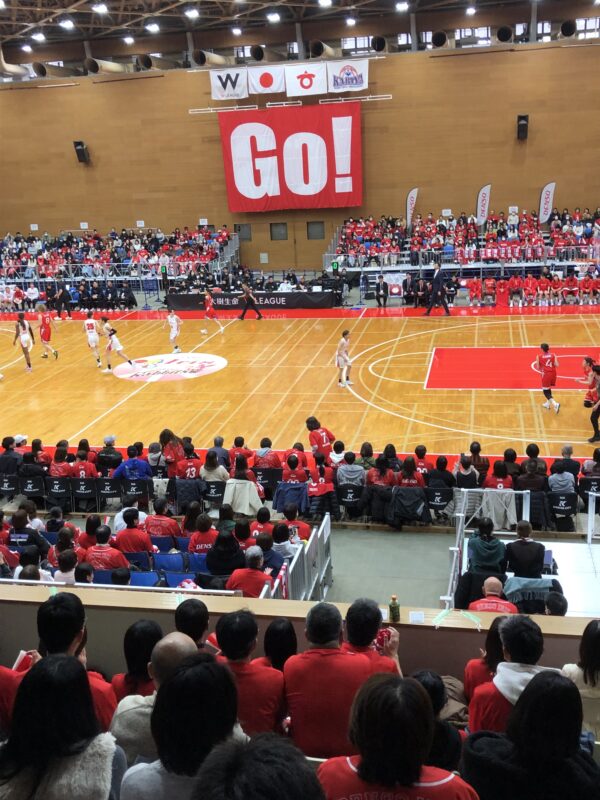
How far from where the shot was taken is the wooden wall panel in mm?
37094

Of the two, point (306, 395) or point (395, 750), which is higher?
point (395, 750)

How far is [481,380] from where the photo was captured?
66.9ft

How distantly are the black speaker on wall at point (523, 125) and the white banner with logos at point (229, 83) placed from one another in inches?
531

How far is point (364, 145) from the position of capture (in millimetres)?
39375

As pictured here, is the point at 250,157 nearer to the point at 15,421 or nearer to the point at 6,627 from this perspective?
the point at 15,421

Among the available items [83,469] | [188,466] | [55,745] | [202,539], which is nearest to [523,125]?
[188,466]

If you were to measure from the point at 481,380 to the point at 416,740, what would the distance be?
724 inches

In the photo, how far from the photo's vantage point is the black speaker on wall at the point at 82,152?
41844 millimetres

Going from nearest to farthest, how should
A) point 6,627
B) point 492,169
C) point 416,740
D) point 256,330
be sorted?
1. point 416,740
2. point 6,627
3. point 256,330
4. point 492,169

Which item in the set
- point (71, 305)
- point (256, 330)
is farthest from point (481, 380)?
point (71, 305)

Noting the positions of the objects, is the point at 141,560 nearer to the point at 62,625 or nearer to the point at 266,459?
the point at 266,459

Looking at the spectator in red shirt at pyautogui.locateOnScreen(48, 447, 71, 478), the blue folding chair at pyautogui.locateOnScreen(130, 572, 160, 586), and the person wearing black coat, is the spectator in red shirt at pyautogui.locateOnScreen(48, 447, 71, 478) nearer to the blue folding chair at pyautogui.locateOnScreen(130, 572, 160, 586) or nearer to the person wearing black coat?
the blue folding chair at pyautogui.locateOnScreen(130, 572, 160, 586)

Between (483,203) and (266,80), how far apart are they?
12.4 m

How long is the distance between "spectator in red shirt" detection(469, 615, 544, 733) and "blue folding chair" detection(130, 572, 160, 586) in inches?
206
